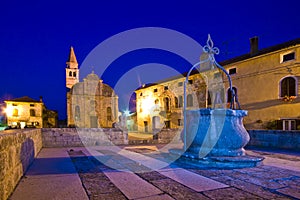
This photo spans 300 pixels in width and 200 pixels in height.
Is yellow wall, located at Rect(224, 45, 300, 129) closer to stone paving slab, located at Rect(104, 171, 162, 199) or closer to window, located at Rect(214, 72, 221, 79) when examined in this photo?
window, located at Rect(214, 72, 221, 79)

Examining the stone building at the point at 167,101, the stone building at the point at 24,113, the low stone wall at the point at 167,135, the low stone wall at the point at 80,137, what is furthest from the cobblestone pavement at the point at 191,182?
the stone building at the point at 24,113

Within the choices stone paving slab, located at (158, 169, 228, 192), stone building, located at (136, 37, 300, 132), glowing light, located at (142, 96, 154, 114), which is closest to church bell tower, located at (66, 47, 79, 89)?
glowing light, located at (142, 96, 154, 114)

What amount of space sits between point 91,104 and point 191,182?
2969cm

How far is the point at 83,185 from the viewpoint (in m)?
3.81

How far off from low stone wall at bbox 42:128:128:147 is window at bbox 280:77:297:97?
12.5 metres

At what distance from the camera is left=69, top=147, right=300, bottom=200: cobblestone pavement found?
10.8 feet

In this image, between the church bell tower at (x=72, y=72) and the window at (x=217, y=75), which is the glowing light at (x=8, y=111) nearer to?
the church bell tower at (x=72, y=72)

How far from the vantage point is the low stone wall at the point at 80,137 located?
400 inches

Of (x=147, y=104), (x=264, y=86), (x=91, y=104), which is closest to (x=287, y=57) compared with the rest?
(x=264, y=86)

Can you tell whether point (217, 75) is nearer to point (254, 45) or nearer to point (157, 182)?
point (254, 45)

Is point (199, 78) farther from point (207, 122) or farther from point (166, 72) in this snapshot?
point (207, 122)

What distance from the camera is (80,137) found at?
34.7 feet

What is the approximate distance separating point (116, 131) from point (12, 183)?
7.77 m

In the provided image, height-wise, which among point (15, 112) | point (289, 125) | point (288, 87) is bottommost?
point (289, 125)
